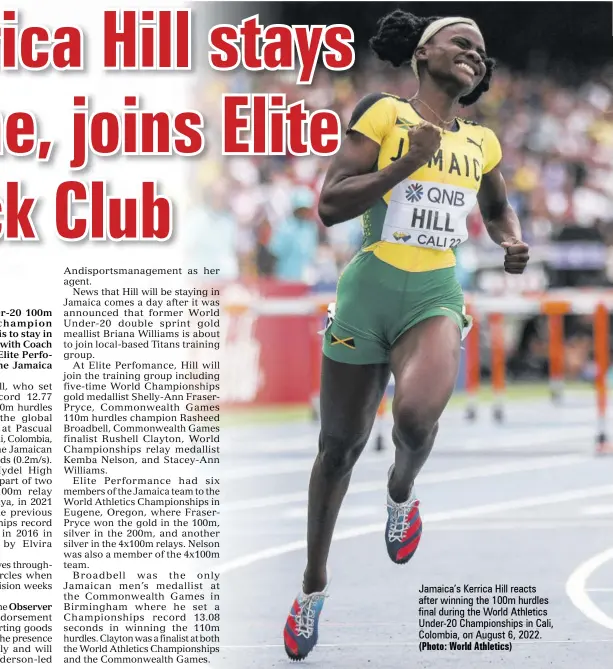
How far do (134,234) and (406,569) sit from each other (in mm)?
2221

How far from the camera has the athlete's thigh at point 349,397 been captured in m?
6.48

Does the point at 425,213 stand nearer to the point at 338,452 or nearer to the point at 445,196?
the point at 445,196

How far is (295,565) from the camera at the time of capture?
28.2ft

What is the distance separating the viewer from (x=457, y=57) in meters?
6.39

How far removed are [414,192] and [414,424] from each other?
0.90m

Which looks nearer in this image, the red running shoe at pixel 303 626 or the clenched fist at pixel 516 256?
the red running shoe at pixel 303 626

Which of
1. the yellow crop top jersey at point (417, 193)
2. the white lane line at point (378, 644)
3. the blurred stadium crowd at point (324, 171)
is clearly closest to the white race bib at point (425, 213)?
the yellow crop top jersey at point (417, 193)

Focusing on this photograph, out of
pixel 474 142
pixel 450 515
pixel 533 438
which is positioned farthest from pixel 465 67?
pixel 533 438

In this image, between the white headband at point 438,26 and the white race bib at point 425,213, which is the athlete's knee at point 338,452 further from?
the white headband at point 438,26

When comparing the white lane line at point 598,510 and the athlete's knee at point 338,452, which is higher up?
the athlete's knee at point 338,452

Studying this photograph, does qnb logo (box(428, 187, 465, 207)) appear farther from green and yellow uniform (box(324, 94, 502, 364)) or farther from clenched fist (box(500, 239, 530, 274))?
clenched fist (box(500, 239, 530, 274))

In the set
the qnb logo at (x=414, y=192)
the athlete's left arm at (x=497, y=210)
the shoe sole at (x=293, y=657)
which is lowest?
the shoe sole at (x=293, y=657)

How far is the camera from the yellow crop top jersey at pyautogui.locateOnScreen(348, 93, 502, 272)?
6.38 metres

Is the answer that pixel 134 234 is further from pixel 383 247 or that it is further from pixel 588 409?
pixel 588 409
